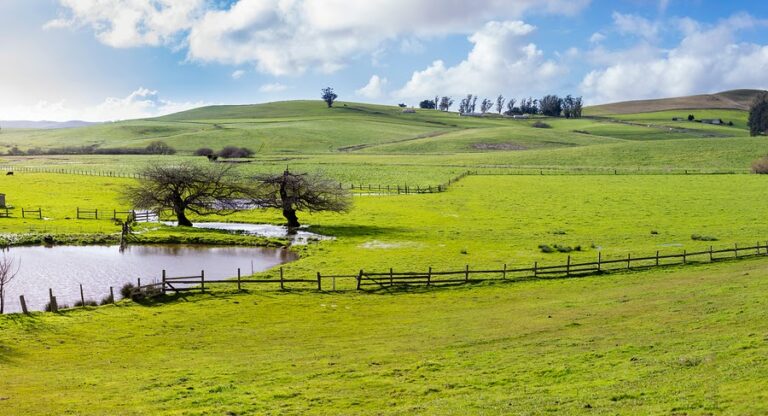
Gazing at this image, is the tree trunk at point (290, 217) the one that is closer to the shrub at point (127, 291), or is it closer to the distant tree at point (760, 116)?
the shrub at point (127, 291)

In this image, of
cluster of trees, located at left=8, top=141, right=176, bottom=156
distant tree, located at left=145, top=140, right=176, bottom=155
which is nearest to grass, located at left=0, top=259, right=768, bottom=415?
distant tree, located at left=145, top=140, right=176, bottom=155

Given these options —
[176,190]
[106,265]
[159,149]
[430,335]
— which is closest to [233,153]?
[159,149]

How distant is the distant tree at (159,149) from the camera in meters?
178

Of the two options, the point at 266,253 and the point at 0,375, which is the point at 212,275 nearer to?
the point at 266,253

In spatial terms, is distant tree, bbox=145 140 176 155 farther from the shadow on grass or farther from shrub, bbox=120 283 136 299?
shrub, bbox=120 283 136 299

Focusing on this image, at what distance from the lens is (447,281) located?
40.1m

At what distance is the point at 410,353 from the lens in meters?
25.8

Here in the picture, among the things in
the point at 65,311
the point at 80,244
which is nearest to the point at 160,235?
the point at 80,244

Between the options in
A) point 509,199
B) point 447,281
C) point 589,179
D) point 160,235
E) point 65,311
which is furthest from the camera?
point 589,179

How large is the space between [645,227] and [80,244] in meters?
50.9

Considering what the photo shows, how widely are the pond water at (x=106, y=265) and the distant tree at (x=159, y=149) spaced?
13047cm

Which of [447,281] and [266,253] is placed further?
[266,253]

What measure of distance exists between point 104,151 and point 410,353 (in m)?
178

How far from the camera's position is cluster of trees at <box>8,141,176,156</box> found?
18000 cm
